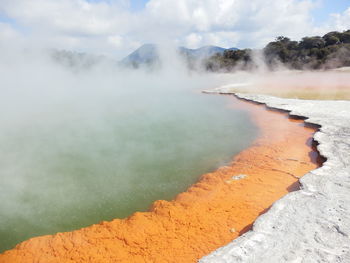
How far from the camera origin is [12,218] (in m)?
3.90

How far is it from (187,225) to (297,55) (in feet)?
91.6

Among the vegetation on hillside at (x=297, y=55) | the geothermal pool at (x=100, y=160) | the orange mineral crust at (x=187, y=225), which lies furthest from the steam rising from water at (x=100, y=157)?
the vegetation on hillside at (x=297, y=55)

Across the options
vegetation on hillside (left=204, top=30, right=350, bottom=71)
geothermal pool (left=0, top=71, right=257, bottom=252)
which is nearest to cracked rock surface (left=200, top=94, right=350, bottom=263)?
geothermal pool (left=0, top=71, right=257, bottom=252)

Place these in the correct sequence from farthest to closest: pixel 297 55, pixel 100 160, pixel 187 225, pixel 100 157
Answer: pixel 297 55, pixel 100 157, pixel 100 160, pixel 187 225

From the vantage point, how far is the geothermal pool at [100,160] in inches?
157

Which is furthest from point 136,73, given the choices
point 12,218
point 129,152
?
point 12,218

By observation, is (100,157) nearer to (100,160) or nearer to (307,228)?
(100,160)

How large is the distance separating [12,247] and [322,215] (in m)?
3.89

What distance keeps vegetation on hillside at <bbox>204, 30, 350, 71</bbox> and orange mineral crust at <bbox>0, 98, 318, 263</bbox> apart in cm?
2264

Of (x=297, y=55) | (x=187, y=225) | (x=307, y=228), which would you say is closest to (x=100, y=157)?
(x=187, y=225)

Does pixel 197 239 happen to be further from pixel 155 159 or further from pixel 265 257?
pixel 155 159

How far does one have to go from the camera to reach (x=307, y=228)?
9.27 feet

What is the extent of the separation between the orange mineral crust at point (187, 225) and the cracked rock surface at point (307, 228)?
38cm

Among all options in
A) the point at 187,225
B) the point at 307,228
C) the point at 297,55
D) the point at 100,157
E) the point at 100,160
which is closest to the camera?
the point at 307,228
